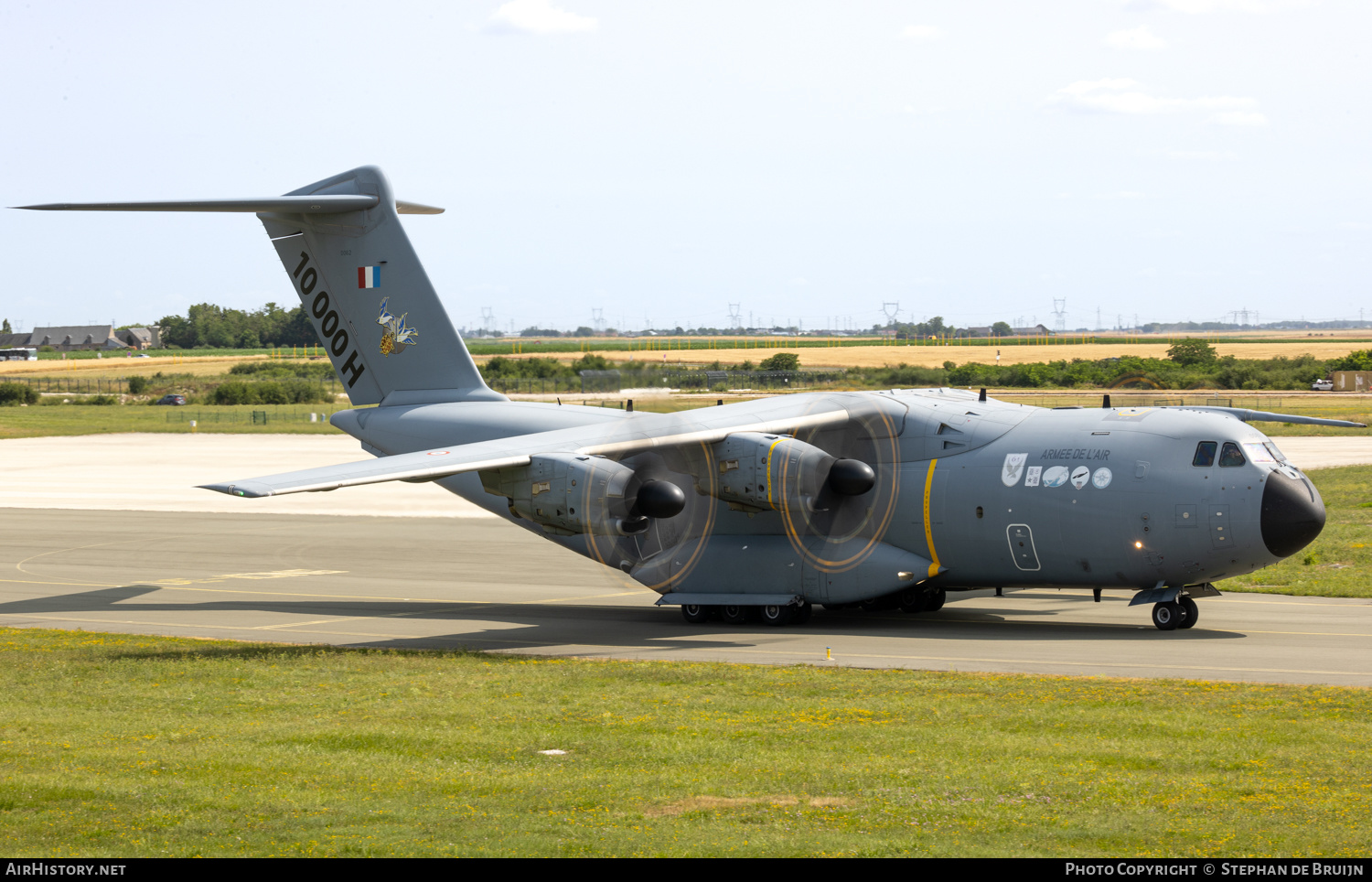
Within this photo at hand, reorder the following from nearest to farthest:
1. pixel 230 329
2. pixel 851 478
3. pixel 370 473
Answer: pixel 370 473 → pixel 851 478 → pixel 230 329

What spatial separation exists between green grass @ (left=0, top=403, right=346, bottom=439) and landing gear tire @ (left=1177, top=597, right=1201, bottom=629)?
52.3 metres

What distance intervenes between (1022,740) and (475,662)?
7.61m

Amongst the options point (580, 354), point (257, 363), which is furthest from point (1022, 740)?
point (257, 363)

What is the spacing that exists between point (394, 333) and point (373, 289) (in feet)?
2.83

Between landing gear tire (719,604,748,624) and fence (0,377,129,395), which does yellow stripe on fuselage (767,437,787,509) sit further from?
fence (0,377,129,395)

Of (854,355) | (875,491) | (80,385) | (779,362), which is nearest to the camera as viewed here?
(875,491)

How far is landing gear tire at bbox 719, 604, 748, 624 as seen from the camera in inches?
803

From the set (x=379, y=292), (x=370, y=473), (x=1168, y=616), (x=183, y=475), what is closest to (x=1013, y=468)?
(x=1168, y=616)

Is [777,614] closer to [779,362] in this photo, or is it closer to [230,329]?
[779,362]

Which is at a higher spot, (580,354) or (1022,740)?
(580,354)

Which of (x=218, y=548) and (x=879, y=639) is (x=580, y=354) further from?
(x=879, y=639)

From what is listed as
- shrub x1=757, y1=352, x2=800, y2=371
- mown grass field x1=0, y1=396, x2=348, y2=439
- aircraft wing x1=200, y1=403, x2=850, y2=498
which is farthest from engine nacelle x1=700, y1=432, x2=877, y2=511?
mown grass field x1=0, y1=396, x2=348, y2=439

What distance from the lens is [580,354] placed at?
96.7 ft

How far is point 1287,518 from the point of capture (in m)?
17.3
